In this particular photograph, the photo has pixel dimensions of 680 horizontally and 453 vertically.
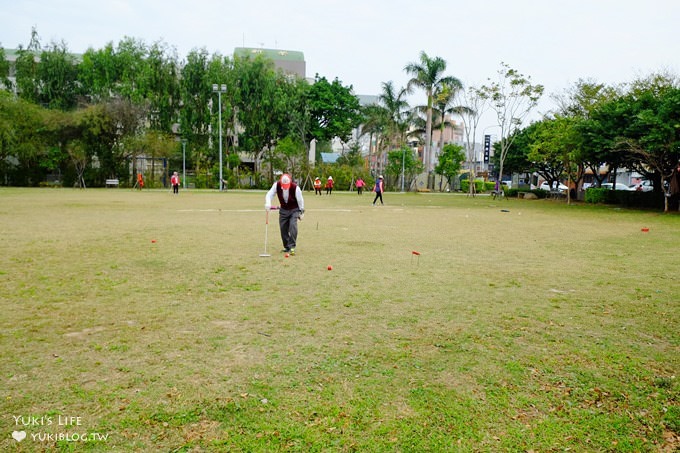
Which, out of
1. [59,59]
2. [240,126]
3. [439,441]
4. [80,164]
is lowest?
[439,441]

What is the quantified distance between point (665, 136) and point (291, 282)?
21.3m

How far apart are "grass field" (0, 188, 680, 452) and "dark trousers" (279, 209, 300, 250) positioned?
1.05 m

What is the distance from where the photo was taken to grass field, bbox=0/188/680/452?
10.9ft

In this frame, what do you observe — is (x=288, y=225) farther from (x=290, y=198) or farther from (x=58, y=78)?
(x=58, y=78)

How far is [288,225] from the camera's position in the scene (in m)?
11.0

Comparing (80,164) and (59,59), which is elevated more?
(59,59)

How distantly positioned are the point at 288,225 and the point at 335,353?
6428mm

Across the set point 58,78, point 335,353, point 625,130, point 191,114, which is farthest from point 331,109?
point 335,353

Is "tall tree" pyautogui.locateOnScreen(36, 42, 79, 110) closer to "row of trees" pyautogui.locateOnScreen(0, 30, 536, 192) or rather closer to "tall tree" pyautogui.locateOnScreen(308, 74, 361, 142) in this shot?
"row of trees" pyautogui.locateOnScreen(0, 30, 536, 192)

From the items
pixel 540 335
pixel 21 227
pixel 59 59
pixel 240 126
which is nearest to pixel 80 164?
pixel 59 59

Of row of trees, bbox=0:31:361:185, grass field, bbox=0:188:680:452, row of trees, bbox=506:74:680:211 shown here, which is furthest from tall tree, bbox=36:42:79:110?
grass field, bbox=0:188:680:452

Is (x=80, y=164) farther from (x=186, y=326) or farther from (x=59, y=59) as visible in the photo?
(x=186, y=326)

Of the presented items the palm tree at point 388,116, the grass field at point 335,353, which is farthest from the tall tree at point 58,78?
the grass field at point 335,353

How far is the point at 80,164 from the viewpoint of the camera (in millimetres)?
48781
